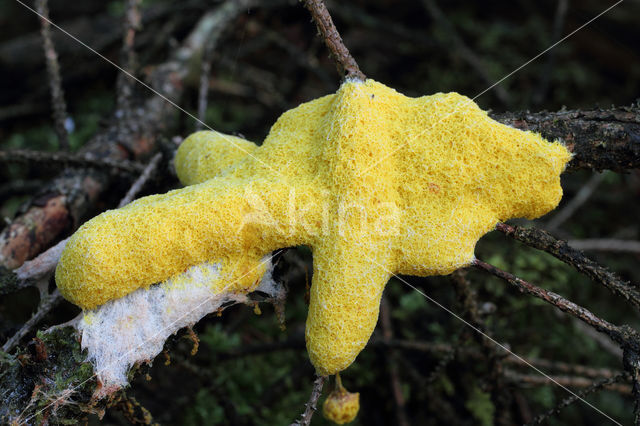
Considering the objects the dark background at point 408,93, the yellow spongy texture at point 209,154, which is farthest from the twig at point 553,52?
the yellow spongy texture at point 209,154

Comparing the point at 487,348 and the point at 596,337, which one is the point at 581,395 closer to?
the point at 487,348

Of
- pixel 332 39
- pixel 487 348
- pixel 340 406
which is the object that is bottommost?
pixel 487 348

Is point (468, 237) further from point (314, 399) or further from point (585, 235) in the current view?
point (585, 235)

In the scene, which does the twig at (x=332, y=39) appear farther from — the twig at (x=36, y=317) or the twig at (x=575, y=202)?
the twig at (x=575, y=202)

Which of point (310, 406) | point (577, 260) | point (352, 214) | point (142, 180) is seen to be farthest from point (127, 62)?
point (577, 260)

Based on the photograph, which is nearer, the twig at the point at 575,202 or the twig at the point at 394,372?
the twig at the point at 394,372

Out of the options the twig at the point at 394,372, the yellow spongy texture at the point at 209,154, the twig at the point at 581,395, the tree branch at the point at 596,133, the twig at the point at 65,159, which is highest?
the tree branch at the point at 596,133

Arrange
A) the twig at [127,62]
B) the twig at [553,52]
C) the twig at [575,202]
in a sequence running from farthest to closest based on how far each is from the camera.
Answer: the twig at [553,52] → the twig at [575,202] → the twig at [127,62]
